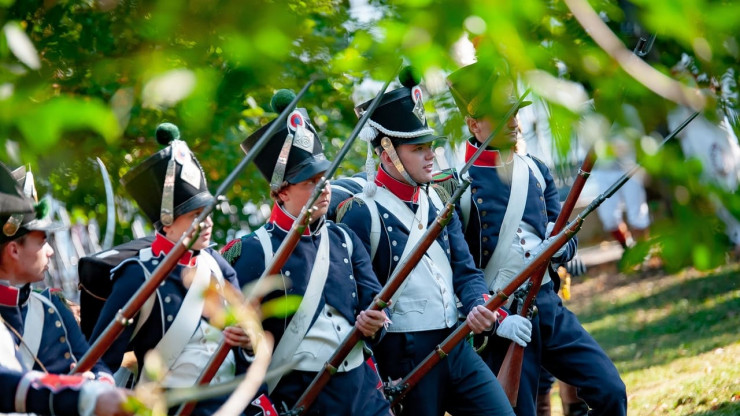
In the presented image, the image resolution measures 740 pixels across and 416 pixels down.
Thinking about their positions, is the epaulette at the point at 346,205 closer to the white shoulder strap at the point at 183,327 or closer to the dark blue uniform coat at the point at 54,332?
the white shoulder strap at the point at 183,327

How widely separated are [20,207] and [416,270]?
88.2 inches

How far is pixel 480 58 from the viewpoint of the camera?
266 centimetres

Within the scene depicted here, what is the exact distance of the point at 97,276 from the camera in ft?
15.8

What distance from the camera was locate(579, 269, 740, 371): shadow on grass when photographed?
1062 centimetres

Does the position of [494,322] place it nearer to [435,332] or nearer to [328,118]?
[435,332]

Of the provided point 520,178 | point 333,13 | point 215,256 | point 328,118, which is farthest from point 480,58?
point 328,118

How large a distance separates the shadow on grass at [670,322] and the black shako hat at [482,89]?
24.7 feet

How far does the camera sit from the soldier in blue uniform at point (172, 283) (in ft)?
14.8

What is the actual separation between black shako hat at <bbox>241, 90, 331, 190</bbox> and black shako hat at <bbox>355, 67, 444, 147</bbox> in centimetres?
53

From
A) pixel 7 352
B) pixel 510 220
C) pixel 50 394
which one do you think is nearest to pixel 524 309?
pixel 510 220

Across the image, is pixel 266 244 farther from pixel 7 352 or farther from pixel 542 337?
pixel 542 337

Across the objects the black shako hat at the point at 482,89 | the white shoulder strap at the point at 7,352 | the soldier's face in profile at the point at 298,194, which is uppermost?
the black shako hat at the point at 482,89

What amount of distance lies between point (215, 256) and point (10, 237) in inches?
36.6

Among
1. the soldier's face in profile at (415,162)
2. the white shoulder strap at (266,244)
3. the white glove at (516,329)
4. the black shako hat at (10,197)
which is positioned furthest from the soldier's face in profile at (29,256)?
the white glove at (516,329)
